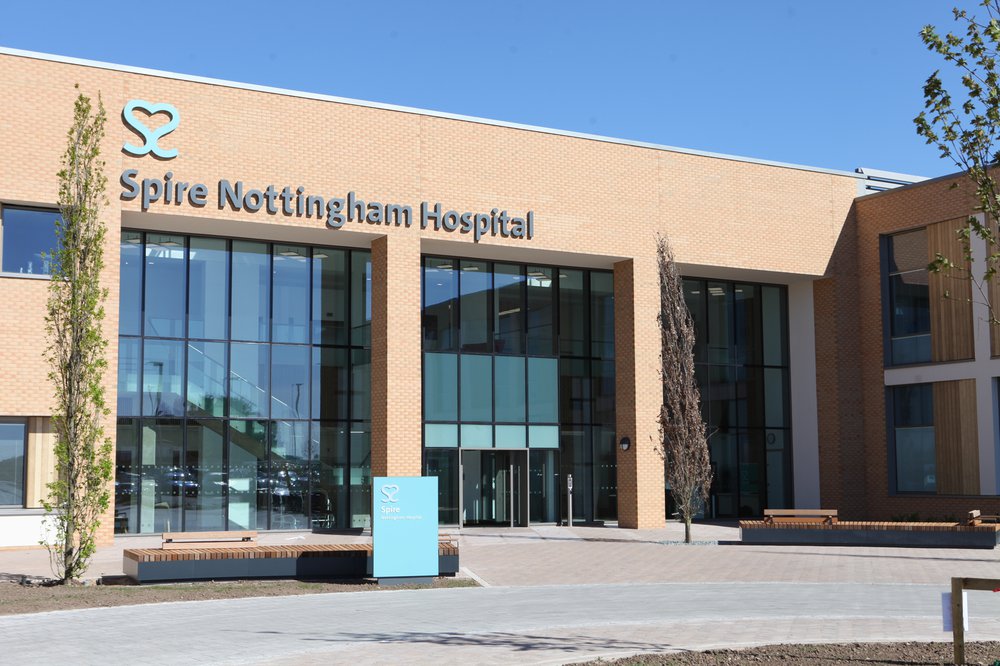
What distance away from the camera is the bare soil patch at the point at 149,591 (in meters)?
14.3

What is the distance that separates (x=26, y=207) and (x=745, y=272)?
1921 cm

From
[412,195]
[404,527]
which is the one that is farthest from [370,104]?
[404,527]

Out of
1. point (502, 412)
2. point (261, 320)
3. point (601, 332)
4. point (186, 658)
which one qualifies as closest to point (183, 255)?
point (261, 320)

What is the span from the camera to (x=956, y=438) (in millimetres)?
30062

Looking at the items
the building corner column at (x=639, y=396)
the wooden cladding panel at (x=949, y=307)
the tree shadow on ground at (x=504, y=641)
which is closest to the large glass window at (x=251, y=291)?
the building corner column at (x=639, y=396)

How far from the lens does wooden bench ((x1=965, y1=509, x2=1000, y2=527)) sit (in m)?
23.5

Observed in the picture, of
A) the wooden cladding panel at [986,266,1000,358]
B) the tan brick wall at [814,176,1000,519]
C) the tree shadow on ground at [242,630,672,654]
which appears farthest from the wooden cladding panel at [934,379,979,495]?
the tree shadow on ground at [242,630,672,654]

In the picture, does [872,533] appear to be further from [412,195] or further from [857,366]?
[412,195]

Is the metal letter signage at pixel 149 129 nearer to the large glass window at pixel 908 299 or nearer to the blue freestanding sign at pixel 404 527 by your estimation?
the blue freestanding sign at pixel 404 527

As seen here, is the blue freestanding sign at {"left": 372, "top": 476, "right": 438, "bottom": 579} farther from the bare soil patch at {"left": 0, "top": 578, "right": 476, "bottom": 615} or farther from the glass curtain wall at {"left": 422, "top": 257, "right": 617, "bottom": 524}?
the glass curtain wall at {"left": 422, "top": 257, "right": 617, "bottom": 524}

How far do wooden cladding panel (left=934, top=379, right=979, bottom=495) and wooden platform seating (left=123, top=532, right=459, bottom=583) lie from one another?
57.0 ft

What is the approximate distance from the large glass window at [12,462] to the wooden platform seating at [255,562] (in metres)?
7.23

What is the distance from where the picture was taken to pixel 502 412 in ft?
98.5

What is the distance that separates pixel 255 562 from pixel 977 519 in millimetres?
16589
